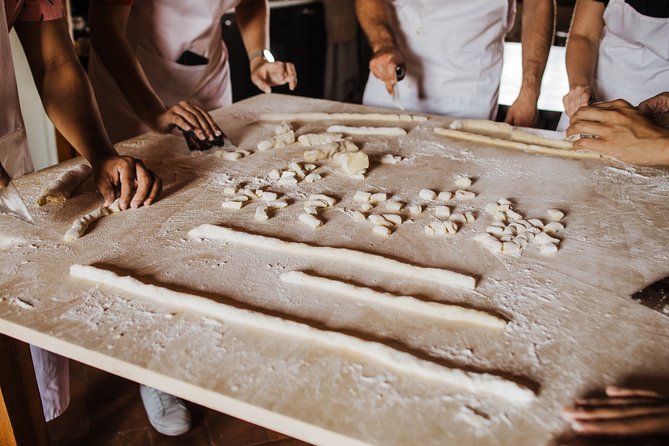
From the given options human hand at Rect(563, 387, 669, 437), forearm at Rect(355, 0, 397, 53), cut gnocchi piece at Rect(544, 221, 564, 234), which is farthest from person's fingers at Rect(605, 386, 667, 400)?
forearm at Rect(355, 0, 397, 53)

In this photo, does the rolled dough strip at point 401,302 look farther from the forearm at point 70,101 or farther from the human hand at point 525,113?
the human hand at point 525,113

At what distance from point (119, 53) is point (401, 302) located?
1658mm

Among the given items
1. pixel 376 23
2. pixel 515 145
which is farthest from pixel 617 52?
pixel 376 23

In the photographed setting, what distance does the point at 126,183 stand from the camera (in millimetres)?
1614

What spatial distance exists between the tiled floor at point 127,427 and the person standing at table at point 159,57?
1.13 m

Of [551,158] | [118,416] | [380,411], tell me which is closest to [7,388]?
[380,411]

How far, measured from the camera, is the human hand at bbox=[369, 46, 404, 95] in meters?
2.40

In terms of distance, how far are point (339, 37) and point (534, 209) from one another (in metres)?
4.16

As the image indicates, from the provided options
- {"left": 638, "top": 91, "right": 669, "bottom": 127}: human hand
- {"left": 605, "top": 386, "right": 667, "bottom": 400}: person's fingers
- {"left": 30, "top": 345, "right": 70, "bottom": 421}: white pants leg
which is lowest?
{"left": 30, "top": 345, "right": 70, "bottom": 421}: white pants leg

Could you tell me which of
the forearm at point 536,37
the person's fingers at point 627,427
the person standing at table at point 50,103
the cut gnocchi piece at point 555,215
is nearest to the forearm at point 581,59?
the forearm at point 536,37

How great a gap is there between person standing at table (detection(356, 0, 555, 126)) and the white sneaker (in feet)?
5.21

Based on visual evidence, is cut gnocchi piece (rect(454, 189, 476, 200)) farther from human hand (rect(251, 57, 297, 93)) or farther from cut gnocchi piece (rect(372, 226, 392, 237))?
human hand (rect(251, 57, 297, 93))

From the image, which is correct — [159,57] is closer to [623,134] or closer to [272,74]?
[272,74]

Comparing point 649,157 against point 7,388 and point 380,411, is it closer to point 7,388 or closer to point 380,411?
point 380,411
